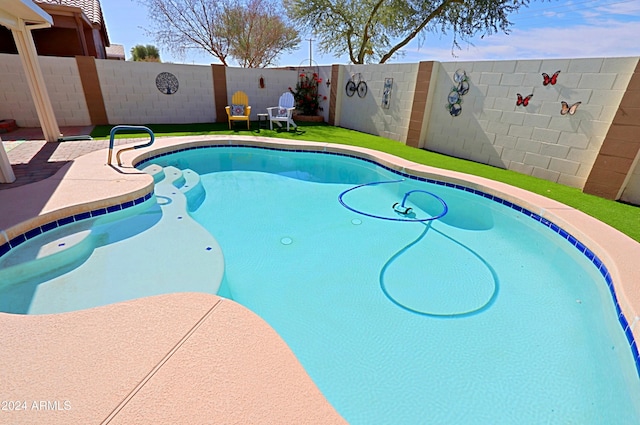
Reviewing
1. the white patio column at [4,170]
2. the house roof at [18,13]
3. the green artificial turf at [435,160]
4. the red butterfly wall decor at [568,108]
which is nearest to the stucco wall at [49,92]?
the green artificial turf at [435,160]

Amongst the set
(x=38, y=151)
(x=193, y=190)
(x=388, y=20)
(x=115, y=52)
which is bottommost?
(x=193, y=190)

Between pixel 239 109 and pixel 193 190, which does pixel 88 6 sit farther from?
pixel 193 190

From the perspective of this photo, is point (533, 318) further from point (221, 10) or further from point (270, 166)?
point (221, 10)

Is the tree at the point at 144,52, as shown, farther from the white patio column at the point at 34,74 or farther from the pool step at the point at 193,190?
the pool step at the point at 193,190

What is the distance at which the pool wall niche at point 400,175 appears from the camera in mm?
2575

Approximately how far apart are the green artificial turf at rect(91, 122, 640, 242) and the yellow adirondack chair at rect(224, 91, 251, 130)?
1.12 ft

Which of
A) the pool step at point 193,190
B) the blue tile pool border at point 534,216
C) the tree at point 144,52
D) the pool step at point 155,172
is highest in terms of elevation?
the tree at point 144,52

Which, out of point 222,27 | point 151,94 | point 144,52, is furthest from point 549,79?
point 144,52

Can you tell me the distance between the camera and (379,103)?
8.05 m

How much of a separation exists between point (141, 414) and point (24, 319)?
100cm

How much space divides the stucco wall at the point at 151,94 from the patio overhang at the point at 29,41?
8.35 ft

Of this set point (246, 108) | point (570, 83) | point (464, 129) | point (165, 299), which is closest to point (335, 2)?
point (246, 108)

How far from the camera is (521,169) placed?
546 centimetres

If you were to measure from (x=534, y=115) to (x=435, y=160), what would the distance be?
1.75 meters
